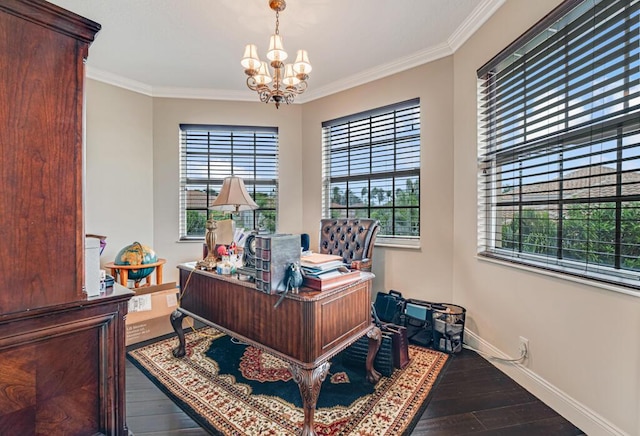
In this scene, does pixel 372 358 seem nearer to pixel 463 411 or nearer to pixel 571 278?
pixel 463 411

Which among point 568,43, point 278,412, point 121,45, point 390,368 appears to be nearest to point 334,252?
point 390,368

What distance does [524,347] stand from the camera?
6.60 feet

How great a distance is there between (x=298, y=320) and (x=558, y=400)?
5.37 feet

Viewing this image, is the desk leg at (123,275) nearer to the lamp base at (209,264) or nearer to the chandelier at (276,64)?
the lamp base at (209,264)

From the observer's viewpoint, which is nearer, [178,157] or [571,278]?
[571,278]

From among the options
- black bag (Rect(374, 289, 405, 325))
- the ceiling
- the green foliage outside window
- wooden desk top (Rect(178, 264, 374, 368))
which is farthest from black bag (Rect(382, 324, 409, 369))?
the ceiling

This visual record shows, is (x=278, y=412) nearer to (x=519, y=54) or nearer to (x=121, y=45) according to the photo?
(x=519, y=54)

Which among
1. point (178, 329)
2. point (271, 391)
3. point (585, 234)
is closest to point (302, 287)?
point (271, 391)

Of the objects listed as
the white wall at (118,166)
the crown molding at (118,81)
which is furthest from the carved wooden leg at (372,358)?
the crown molding at (118,81)

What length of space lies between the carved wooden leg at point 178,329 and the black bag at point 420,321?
6.35ft

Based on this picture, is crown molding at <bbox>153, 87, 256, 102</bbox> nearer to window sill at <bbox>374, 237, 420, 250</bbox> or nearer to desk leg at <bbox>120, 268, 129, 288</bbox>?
desk leg at <bbox>120, 268, 129, 288</bbox>

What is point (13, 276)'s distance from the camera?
94cm

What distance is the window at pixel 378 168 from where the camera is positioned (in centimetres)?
329

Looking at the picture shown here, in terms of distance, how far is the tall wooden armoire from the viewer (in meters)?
0.93
